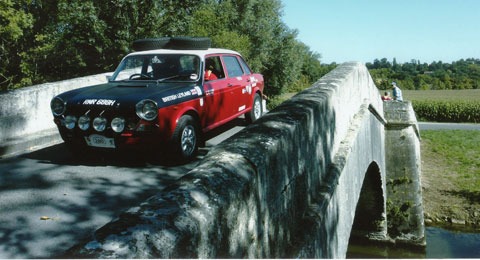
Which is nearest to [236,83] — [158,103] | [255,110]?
[255,110]

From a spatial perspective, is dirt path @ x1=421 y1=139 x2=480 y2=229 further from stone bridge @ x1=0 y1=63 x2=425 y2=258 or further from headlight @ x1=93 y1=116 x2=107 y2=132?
headlight @ x1=93 y1=116 x2=107 y2=132

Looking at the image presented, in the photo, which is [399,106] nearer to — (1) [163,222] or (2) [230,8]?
(1) [163,222]

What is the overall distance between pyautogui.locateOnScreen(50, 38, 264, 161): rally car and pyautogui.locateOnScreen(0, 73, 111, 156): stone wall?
78.3 inches

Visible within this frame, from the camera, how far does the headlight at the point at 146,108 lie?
543cm

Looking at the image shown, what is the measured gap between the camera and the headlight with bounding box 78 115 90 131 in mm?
5723

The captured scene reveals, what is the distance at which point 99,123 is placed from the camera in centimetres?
566

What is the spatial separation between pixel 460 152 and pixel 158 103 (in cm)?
2225

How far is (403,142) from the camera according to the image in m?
13.3

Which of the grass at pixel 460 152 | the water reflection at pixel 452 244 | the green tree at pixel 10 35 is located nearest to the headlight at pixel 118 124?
the water reflection at pixel 452 244

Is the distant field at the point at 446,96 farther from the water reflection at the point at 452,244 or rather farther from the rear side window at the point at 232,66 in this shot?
the rear side window at the point at 232,66

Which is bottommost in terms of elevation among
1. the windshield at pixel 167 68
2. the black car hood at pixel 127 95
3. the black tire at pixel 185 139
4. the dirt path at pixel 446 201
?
the dirt path at pixel 446 201

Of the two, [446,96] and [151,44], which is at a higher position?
[151,44]

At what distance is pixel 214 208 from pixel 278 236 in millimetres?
1158

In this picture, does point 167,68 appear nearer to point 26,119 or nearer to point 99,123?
point 99,123
